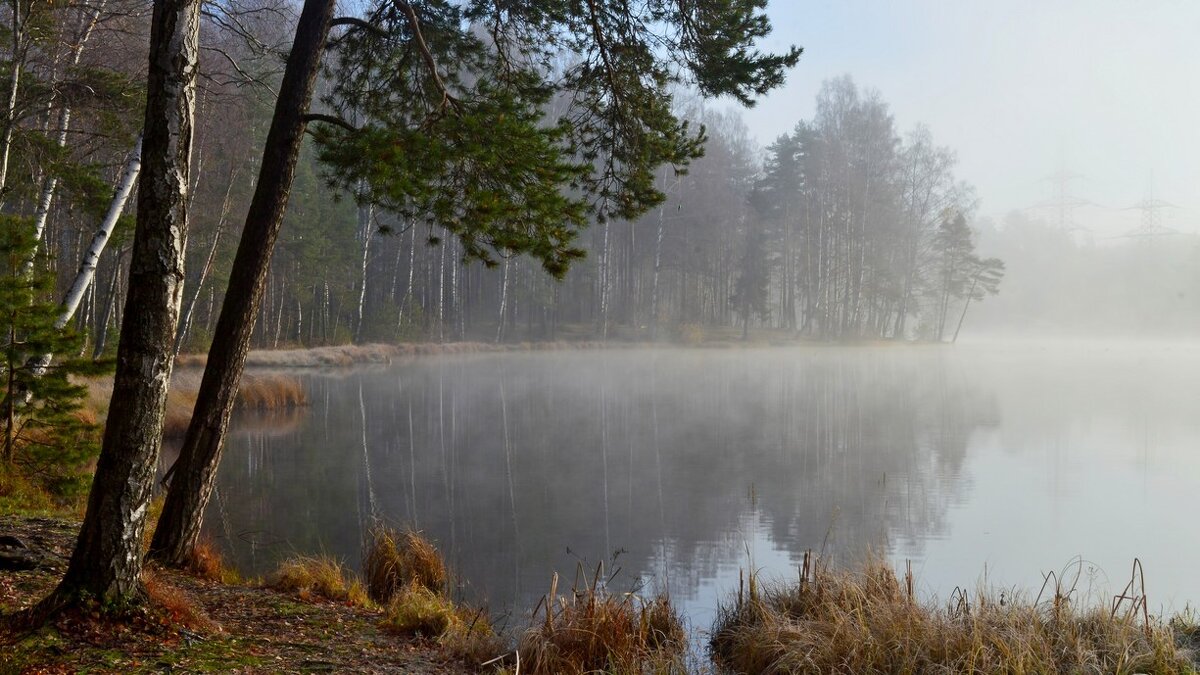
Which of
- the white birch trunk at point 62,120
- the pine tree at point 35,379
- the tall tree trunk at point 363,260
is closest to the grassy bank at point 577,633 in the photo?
the pine tree at point 35,379

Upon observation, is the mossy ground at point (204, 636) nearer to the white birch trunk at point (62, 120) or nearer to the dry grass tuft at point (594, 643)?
the dry grass tuft at point (594, 643)

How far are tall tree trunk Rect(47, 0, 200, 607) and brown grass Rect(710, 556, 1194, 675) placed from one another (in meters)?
3.26

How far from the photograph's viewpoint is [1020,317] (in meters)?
65.6

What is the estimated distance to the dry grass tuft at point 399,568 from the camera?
6.06m

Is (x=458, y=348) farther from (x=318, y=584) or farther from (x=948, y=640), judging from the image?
(x=948, y=640)

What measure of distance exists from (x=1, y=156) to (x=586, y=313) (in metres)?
36.0

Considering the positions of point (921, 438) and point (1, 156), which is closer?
point (1, 156)

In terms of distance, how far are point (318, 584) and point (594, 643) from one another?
2.19 m

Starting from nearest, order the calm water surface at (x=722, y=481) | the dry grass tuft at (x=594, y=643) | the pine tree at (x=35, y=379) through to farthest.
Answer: the dry grass tuft at (x=594, y=643) → the pine tree at (x=35, y=379) → the calm water surface at (x=722, y=481)

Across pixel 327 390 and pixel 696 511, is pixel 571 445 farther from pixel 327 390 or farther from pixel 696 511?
pixel 327 390

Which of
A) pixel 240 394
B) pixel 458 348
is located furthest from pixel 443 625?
pixel 458 348

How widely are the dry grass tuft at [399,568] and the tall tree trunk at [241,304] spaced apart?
1.39m

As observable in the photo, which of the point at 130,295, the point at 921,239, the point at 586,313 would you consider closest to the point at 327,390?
the point at 130,295

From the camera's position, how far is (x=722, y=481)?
10922 millimetres
